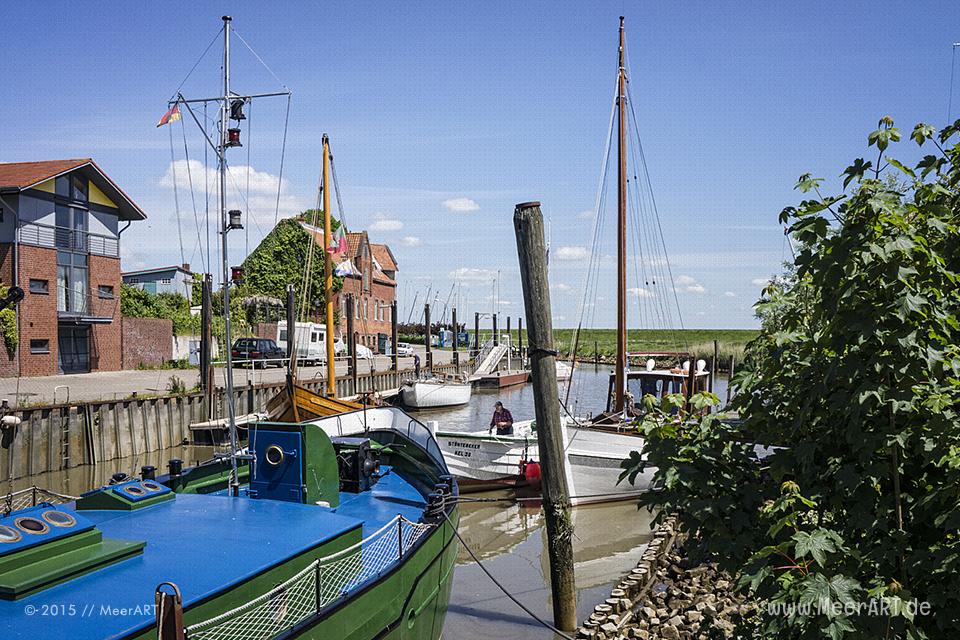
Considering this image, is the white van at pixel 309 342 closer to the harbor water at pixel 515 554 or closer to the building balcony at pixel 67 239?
the building balcony at pixel 67 239

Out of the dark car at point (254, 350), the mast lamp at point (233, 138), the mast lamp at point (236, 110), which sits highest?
the mast lamp at point (236, 110)

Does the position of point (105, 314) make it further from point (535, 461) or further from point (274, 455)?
point (274, 455)

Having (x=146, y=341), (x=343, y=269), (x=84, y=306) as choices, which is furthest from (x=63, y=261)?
(x=343, y=269)

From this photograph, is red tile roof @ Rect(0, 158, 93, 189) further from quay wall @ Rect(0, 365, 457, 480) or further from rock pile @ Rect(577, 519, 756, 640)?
rock pile @ Rect(577, 519, 756, 640)

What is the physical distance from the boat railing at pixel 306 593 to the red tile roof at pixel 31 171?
31.6 meters

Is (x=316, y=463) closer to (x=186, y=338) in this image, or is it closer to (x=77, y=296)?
(x=77, y=296)

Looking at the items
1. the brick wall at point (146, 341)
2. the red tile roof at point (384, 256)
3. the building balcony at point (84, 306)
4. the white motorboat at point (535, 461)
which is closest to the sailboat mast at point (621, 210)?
the white motorboat at point (535, 461)

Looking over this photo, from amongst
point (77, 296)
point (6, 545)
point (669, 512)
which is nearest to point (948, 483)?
point (669, 512)

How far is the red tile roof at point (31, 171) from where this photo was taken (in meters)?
32.6

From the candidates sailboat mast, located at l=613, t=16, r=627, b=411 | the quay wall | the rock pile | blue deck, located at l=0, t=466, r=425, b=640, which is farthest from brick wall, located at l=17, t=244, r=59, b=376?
the rock pile

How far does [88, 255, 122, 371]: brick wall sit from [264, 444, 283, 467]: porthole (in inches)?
1231

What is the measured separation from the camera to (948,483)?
3850mm

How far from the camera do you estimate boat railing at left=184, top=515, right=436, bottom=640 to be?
16.9ft

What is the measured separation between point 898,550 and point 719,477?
1067 millimetres
